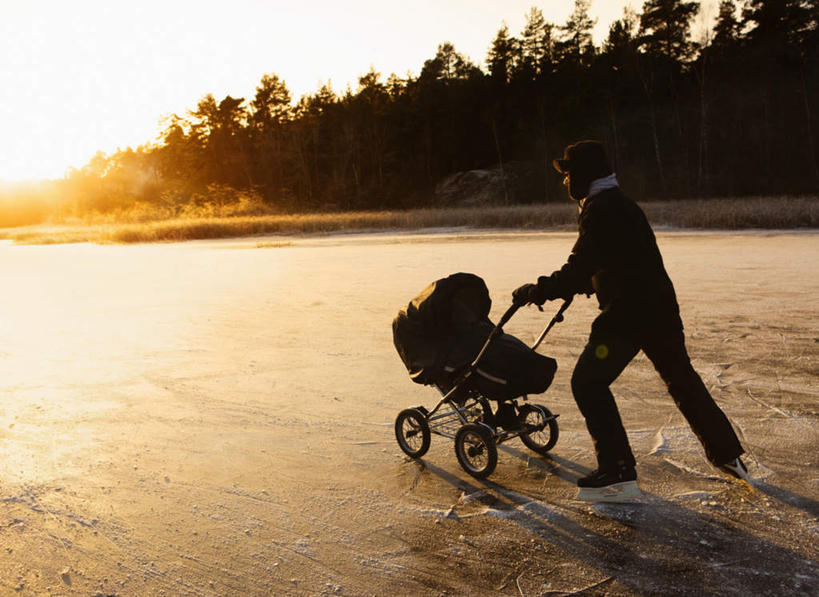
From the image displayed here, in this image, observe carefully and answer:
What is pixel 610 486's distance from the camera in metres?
3.62

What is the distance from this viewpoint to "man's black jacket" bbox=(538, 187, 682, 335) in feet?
11.0

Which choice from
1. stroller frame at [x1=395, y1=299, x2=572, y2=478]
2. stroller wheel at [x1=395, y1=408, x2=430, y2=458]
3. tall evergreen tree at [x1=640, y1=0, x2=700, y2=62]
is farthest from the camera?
tall evergreen tree at [x1=640, y1=0, x2=700, y2=62]

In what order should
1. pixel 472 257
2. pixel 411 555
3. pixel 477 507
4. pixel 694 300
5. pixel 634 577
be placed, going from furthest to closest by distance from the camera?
pixel 472 257
pixel 694 300
pixel 477 507
pixel 411 555
pixel 634 577

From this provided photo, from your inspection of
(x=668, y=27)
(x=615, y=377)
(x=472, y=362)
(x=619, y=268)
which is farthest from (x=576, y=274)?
(x=668, y=27)

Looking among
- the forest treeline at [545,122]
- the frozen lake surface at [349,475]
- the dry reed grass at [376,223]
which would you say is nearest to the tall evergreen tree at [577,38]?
the forest treeline at [545,122]

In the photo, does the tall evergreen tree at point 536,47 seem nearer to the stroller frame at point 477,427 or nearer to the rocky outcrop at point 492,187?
the rocky outcrop at point 492,187

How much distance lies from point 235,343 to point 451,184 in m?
46.8

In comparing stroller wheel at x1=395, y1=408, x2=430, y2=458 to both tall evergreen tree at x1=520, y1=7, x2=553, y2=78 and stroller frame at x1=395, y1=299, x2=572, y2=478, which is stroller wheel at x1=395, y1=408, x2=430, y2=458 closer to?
stroller frame at x1=395, y1=299, x2=572, y2=478

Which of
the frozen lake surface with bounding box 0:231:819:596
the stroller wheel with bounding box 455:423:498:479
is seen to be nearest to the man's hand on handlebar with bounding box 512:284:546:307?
the stroller wheel with bounding box 455:423:498:479

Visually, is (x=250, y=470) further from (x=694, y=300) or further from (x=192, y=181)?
(x=192, y=181)

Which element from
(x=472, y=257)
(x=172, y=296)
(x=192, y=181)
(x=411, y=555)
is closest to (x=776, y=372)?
(x=411, y=555)

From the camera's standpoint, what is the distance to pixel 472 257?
16.9 meters

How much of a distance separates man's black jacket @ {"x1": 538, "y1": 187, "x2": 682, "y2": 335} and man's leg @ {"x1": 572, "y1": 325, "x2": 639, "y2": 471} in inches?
4.5

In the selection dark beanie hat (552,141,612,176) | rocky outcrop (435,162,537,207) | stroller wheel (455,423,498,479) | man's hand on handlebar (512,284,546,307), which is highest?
rocky outcrop (435,162,537,207)
